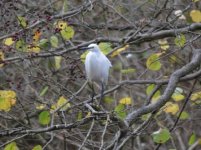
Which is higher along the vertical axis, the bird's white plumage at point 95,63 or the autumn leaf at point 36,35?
the autumn leaf at point 36,35

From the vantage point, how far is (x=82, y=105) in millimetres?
2896

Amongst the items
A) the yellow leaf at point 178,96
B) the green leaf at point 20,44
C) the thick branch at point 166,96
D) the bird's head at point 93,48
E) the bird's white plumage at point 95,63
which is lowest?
the yellow leaf at point 178,96

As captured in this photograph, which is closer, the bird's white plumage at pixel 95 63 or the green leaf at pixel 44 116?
the green leaf at pixel 44 116

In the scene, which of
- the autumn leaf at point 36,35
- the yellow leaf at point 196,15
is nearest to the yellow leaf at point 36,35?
the autumn leaf at point 36,35

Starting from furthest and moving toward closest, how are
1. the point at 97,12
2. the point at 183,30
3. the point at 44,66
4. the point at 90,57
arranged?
the point at 97,12 → the point at 44,66 → the point at 183,30 → the point at 90,57

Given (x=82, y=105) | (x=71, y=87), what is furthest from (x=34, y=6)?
(x=82, y=105)

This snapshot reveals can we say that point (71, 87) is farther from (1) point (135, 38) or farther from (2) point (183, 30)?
(2) point (183, 30)

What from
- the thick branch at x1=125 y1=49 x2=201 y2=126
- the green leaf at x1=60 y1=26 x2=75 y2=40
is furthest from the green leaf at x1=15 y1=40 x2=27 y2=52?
the thick branch at x1=125 y1=49 x2=201 y2=126

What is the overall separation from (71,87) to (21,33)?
198cm

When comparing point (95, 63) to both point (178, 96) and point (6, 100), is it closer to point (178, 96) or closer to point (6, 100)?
point (6, 100)

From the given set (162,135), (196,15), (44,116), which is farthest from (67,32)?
(196,15)

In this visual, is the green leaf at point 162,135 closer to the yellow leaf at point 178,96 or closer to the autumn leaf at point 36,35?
the yellow leaf at point 178,96

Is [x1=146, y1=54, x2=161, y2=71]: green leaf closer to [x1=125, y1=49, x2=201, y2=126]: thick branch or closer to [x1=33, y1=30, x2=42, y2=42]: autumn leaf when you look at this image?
[x1=125, y1=49, x2=201, y2=126]: thick branch

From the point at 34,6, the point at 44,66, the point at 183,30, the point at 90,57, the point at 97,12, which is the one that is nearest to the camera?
the point at 90,57
